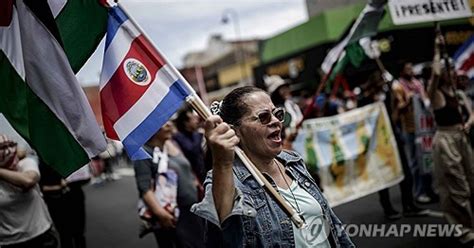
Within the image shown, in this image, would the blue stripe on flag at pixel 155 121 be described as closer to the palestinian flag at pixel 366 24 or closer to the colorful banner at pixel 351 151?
the palestinian flag at pixel 366 24

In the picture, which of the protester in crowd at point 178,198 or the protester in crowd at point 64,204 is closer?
the protester in crowd at point 178,198

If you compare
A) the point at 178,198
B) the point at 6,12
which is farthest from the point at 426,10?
the point at 6,12

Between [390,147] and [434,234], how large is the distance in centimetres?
156

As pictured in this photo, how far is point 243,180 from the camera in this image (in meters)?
2.06

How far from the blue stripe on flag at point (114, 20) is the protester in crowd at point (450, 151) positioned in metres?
3.67

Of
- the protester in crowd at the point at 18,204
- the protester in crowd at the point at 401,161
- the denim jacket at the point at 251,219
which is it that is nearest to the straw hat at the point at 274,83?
the protester in crowd at the point at 401,161

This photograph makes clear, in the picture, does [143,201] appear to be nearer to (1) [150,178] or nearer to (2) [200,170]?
(1) [150,178]

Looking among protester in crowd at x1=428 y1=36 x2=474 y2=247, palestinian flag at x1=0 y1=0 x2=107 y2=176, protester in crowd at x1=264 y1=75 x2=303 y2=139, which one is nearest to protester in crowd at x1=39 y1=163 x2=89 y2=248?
protester in crowd at x1=264 y1=75 x2=303 y2=139

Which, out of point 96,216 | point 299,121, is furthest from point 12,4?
point 96,216

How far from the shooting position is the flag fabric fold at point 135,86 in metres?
2.18

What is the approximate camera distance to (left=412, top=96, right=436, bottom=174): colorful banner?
6906 millimetres

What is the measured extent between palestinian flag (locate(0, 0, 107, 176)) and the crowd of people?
0.76 feet

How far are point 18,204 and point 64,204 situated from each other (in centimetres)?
182

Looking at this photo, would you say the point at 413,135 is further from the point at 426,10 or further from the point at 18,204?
the point at 18,204
